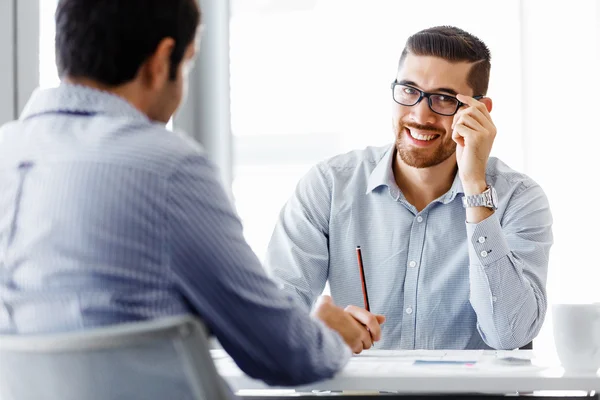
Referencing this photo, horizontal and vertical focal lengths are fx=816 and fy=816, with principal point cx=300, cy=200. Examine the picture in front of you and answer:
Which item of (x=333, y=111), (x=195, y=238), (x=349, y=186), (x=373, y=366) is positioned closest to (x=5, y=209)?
(x=195, y=238)

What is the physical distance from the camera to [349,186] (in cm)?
238

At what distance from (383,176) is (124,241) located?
1427mm

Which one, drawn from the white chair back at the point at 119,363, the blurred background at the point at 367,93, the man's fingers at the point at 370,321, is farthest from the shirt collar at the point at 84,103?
the blurred background at the point at 367,93

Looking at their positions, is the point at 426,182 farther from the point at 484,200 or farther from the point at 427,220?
the point at 484,200

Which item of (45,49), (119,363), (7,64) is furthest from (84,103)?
(45,49)

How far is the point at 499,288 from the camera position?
6.46ft

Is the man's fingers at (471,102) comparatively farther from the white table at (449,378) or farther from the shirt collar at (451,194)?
the white table at (449,378)

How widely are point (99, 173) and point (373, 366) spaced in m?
0.64

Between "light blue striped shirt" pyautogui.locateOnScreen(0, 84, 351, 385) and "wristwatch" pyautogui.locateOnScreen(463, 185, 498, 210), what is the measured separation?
1.02m

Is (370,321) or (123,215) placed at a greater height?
(123,215)

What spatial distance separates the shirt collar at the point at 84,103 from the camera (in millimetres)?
1117

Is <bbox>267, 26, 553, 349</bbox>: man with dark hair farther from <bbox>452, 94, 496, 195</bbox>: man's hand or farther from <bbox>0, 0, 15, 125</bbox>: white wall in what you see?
<bbox>0, 0, 15, 125</bbox>: white wall

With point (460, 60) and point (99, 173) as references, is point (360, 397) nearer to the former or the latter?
point (99, 173)

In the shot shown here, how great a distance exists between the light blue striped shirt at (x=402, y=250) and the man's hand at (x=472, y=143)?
16cm
